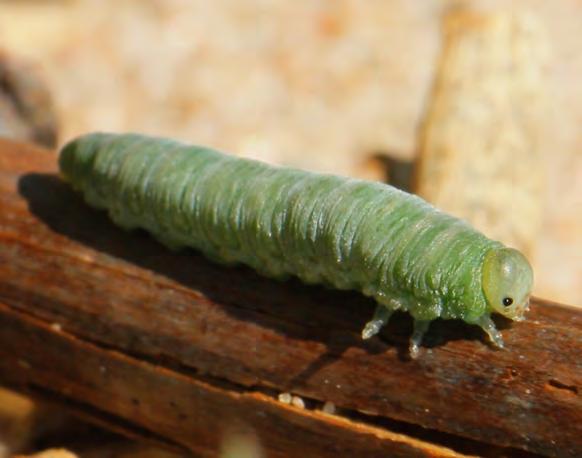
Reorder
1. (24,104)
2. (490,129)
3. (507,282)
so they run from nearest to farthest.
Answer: (507,282) → (490,129) → (24,104)

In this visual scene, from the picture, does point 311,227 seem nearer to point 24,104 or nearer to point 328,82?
point 24,104

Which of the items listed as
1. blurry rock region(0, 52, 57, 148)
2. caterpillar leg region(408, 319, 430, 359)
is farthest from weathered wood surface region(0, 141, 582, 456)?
blurry rock region(0, 52, 57, 148)

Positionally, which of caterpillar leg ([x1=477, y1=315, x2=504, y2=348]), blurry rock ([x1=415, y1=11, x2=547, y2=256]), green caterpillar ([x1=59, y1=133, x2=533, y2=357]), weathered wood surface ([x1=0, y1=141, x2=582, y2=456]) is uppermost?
blurry rock ([x1=415, y1=11, x2=547, y2=256])

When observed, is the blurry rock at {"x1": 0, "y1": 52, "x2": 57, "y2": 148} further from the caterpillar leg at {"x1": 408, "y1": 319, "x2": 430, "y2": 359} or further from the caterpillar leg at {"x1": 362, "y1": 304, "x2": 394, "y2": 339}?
the caterpillar leg at {"x1": 408, "y1": 319, "x2": 430, "y2": 359}

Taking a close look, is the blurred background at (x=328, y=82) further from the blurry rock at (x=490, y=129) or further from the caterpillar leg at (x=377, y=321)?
the caterpillar leg at (x=377, y=321)

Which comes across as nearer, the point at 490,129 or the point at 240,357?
the point at 240,357

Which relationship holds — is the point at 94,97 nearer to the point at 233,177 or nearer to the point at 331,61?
the point at 331,61

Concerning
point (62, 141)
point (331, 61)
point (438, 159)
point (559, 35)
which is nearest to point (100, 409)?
point (438, 159)

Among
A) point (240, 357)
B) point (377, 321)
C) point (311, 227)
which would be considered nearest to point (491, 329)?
point (377, 321)

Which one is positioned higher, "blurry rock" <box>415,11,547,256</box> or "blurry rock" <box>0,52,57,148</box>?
"blurry rock" <box>415,11,547,256</box>
